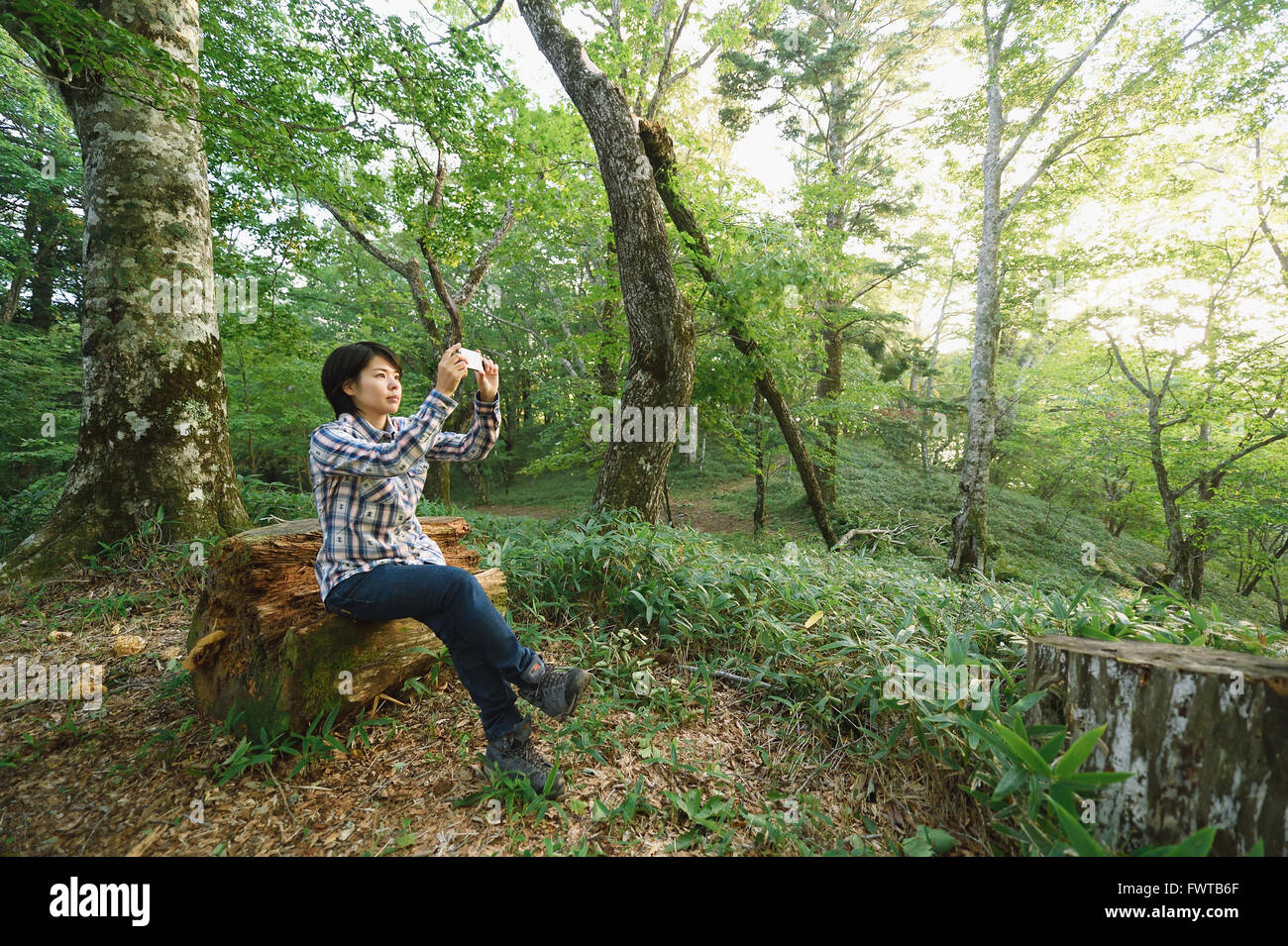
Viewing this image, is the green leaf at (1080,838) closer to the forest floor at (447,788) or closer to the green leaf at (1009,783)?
the green leaf at (1009,783)

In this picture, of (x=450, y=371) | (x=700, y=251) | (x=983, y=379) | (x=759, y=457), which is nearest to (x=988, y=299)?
(x=983, y=379)

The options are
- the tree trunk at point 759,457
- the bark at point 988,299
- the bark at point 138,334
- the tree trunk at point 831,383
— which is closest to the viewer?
the bark at point 138,334

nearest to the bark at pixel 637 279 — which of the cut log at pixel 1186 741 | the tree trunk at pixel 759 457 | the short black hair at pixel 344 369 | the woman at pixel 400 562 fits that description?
the woman at pixel 400 562

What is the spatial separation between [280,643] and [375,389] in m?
1.24

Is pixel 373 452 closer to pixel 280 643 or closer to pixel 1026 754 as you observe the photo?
pixel 280 643

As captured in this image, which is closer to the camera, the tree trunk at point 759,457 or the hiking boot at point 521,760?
the hiking boot at point 521,760

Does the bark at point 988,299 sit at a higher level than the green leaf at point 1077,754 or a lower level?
higher

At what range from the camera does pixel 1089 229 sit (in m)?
9.16

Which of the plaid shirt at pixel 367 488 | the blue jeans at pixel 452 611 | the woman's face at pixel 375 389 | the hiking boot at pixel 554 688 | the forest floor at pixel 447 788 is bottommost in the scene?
the forest floor at pixel 447 788

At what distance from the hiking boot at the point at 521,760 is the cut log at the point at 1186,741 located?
6.56 ft

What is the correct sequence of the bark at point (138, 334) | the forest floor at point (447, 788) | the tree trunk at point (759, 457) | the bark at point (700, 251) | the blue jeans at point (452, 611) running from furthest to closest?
1. the tree trunk at point (759, 457)
2. the bark at point (700, 251)
3. the bark at point (138, 334)
4. the blue jeans at point (452, 611)
5. the forest floor at point (447, 788)

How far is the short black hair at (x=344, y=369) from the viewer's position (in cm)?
206

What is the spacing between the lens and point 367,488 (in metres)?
2.00
